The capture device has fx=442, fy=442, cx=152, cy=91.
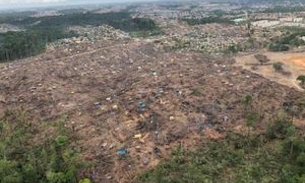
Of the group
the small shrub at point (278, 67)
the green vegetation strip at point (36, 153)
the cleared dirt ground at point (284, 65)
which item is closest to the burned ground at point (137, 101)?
the green vegetation strip at point (36, 153)

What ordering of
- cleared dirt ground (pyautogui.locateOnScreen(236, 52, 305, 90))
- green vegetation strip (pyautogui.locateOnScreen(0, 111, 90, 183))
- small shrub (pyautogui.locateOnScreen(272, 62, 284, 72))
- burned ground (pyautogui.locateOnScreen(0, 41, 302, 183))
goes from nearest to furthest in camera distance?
green vegetation strip (pyautogui.locateOnScreen(0, 111, 90, 183)) → burned ground (pyautogui.locateOnScreen(0, 41, 302, 183)) → cleared dirt ground (pyautogui.locateOnScreen(236, 52, 305, 90)) → small shrub (pyautogui.locateOnScreen(272, 62, 284, 72))

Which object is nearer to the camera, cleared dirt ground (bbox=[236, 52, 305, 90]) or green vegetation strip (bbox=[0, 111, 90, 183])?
green vegetation strip (bbox=[0, 111, 90, 183])

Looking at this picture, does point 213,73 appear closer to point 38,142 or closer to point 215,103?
point 215,103

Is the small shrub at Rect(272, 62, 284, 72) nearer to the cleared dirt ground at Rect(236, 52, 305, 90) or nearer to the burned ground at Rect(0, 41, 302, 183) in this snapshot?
the cleared dirt ground at Rect(236, 52, 305, 90)

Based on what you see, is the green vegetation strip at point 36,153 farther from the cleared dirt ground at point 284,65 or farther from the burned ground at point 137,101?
the cleared dirt ground at point 284,65

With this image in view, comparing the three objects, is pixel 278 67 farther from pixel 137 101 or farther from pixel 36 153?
pixel 36 153

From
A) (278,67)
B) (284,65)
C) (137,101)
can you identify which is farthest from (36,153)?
(284,65)

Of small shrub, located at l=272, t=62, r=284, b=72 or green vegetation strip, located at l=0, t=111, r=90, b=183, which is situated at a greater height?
small shrub, located at l=272, t=62, r=284, b=72

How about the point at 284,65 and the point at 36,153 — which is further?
the point at 284,65

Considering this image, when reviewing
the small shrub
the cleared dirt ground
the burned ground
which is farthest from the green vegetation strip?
the small shrub
